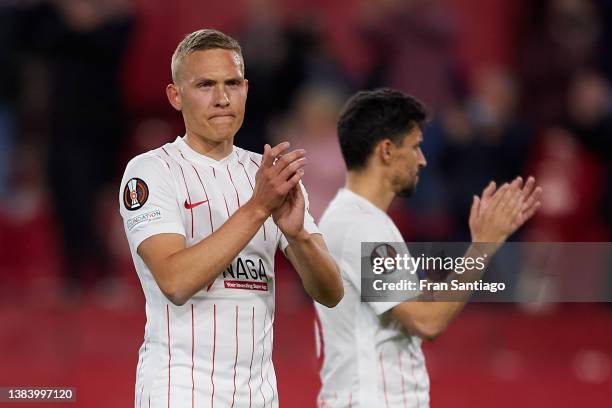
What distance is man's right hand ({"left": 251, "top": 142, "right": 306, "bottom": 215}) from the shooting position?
3.57m

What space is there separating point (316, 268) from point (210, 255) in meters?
0.41

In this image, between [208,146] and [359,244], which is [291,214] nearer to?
[208,146]

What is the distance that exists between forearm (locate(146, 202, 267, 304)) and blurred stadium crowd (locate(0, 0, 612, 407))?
13.4 ft

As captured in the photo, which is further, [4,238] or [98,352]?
[4,238]

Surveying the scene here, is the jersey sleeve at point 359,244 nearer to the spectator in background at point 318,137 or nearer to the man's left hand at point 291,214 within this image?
the man's left hand at point 291,214

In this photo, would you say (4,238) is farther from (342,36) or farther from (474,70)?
(474,70)

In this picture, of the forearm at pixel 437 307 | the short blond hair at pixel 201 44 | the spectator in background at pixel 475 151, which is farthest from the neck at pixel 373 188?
the spectator in background at pixel 475 151

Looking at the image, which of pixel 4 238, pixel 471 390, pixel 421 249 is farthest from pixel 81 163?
pixel 421 249

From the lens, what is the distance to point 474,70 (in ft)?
35.8

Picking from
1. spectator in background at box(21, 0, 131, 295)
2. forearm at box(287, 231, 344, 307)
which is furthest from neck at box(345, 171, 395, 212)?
spectator in background at box(21, 0, 131, 295)

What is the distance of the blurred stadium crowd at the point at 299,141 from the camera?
8.05 meters

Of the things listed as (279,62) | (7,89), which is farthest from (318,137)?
(7,89)

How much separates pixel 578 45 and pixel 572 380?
356 cm

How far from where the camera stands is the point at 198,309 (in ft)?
12.5
